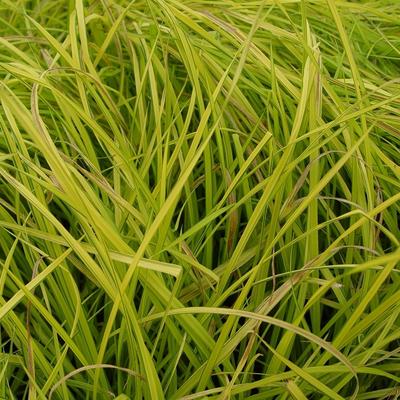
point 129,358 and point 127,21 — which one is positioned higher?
point 127,21

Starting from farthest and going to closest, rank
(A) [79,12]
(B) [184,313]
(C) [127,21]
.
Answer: (C) [127,21]
(A) [79,12]
(B) [184,313]

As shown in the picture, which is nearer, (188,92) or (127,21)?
(188,92)

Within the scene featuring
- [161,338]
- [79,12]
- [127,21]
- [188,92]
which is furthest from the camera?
[127,21]

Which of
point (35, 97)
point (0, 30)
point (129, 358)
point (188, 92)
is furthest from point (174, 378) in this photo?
point (0, 30)

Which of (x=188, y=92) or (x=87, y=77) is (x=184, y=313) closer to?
(x=87, y=77)

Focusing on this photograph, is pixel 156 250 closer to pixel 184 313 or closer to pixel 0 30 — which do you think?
pixel 184 313

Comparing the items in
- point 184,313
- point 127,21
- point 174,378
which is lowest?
point 174,378

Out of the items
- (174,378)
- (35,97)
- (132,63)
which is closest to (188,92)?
(132,63)
